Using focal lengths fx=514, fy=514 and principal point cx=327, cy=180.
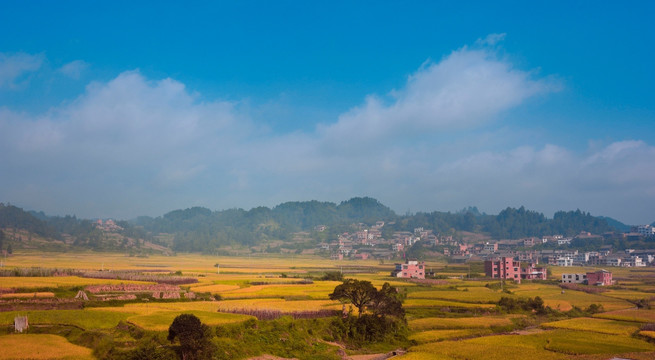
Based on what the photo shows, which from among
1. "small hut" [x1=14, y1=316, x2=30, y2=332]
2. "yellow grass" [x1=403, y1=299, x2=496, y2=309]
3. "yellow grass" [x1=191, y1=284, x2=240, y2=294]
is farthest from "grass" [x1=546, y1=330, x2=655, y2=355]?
"yellow grass" [x1=191, y1=284, x2=240, y2=294]

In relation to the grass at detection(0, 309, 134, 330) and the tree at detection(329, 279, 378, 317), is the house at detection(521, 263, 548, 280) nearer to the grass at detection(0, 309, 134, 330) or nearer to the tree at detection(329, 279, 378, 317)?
the tree at detection(329, 279, 378, 317)

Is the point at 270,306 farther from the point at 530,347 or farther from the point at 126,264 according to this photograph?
the point at 126,264

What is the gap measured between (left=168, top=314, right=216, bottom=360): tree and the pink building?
5498 centimetres

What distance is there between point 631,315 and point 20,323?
37803 mm

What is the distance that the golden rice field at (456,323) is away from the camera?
32188 mm

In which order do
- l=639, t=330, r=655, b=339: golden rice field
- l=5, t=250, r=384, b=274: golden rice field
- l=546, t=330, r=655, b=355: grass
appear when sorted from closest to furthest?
l=546, t=330, r=655, b=355: grass, l=639, t=330, r=655, b=339: golden rice field, l=5, t=250, r=384, b=274: golden rice field

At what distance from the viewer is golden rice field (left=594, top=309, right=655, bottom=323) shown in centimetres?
3462

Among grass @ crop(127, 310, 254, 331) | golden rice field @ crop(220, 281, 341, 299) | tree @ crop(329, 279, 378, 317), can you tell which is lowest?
golden rice field @ crop(220, 281, 341, 299)

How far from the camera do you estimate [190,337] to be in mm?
18984

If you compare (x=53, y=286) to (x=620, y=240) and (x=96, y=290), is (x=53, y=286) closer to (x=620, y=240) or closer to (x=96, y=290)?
(x=96, y=290)

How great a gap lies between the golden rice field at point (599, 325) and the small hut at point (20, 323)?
30036 millimetres

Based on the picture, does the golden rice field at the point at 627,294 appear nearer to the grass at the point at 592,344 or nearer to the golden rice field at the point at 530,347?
the grass at the point at 592,344

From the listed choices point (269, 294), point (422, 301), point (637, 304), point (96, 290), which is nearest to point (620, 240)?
point (637, 304)

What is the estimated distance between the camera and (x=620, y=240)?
5310 inches
